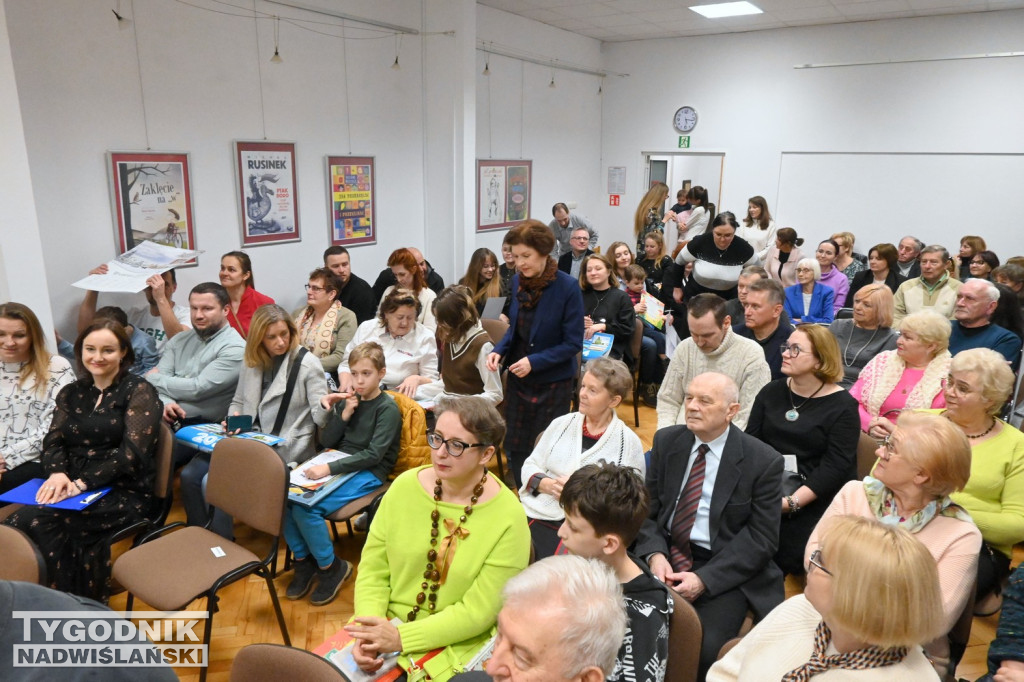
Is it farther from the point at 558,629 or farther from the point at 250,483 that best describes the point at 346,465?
the point at 558,629

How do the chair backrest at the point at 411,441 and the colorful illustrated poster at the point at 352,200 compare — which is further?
the colorful illustrated poster at the point at 352,200

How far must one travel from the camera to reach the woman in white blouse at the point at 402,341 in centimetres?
407

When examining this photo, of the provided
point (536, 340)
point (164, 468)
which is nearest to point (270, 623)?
point (164, 468)

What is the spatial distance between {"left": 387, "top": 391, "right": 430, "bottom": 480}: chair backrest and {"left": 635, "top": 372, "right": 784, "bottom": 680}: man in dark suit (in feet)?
4.52

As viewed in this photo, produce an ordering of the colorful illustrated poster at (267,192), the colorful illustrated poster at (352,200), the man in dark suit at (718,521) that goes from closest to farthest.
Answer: the man in dark suit at (718,521), the colorful illustrated poster at (267,192), the colorful illustrated poster at (352,200)

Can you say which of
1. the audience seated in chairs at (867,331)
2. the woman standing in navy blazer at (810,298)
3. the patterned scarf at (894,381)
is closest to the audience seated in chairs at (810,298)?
the woman standing in navy blazer at (810,298)

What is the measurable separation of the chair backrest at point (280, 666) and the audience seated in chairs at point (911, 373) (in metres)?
2.87

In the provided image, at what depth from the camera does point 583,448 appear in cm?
289

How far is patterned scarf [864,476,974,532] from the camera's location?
2.16 m

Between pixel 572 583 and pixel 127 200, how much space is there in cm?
478

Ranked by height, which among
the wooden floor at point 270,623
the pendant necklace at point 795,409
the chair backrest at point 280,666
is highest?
the pendant necklace at point 795,409

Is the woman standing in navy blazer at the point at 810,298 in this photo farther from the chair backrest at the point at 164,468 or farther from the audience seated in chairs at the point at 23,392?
the audience seated in chairs at the point at 23,392

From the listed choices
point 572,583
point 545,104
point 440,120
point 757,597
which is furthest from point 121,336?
point 545,104

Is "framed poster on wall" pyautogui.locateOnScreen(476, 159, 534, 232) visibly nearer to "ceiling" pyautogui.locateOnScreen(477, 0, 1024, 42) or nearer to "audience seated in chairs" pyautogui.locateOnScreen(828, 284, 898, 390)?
"ceiling" pyautogui.locateOnScreen(477, 0, 1024, 42)
